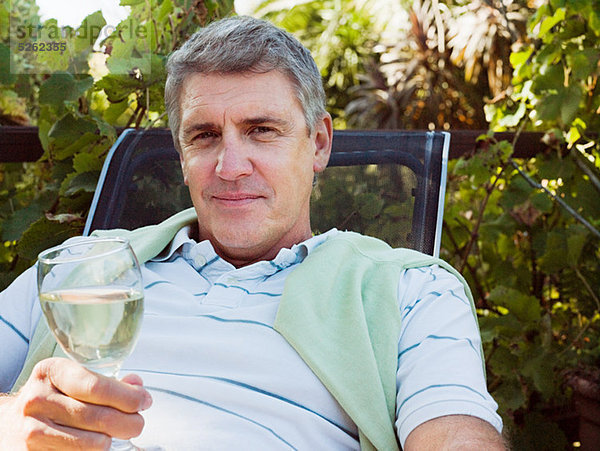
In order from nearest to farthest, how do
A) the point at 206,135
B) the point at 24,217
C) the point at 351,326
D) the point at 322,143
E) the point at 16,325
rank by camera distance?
the point at 351,326 → the point at 16,325 → the point at 206,135 → the point at 322,143 → the point at 24,217

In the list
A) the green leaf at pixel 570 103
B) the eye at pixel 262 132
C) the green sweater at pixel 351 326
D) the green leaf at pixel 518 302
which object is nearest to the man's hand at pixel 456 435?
the green sweater at pixel 351 326

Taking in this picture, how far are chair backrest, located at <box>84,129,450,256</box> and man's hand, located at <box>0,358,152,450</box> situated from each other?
43.0 inches

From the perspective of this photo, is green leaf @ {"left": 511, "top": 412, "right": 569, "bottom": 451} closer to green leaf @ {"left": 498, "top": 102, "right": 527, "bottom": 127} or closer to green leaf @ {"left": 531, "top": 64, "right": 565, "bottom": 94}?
green leaf @ {"left": 498, "top": 102, "right": 527, "bottom": 127}

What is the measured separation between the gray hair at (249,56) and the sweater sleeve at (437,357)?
0.54 m

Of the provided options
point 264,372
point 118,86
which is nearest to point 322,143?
point 264,372

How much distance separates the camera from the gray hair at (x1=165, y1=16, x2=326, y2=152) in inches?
66.2

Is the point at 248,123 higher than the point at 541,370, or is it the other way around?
the point at 248,123

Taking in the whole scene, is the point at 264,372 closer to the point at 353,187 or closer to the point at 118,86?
the point at 353,187

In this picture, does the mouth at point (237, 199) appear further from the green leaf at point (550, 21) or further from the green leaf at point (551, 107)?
the green leaf at point (550, 21)

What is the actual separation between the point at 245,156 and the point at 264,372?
1.77ft

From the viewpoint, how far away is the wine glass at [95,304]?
0.88 metres

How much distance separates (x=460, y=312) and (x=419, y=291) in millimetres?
106

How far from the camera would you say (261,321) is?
1458 millimetres

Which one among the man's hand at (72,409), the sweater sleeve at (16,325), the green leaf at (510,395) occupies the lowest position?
the green leaf at (510,395)
